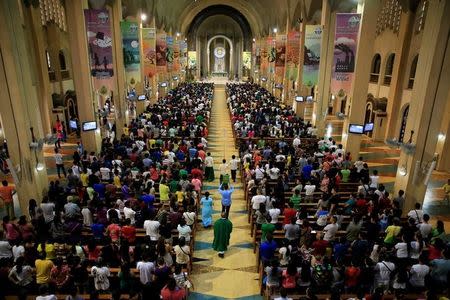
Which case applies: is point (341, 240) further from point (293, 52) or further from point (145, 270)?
point (293, 52)

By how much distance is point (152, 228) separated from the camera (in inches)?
304

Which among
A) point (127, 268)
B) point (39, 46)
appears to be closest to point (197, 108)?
point (39, 46)

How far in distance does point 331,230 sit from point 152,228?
3908 mm

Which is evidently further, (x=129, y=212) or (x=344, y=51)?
(x=344, y=51)

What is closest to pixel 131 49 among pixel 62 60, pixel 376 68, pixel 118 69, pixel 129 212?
pixel 118 69

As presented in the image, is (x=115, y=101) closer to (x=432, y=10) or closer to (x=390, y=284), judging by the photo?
(x=432, y=10)

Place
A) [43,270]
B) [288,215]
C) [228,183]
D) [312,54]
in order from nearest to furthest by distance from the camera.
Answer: [43,270] → [288,215] → [228,183] → [312,54]

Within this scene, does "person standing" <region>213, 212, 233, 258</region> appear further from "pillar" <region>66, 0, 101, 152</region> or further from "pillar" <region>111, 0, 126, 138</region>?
"pillar" <region>111, 0, 126, 138</region>

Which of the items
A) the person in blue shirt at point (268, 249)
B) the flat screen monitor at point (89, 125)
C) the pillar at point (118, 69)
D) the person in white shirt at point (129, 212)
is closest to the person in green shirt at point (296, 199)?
the person in blue shirt at point (268, 249)

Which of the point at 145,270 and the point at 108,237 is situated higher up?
the point at 108,237

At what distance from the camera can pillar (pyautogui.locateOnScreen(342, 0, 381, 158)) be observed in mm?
14095

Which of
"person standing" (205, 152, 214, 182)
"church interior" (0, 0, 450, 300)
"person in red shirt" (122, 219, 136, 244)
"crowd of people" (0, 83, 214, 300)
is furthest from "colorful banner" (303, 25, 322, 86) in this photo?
"person in red shirt" (122, 219, 136, 244)

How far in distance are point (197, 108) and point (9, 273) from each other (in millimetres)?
19786

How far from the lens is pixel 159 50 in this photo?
2741cm
